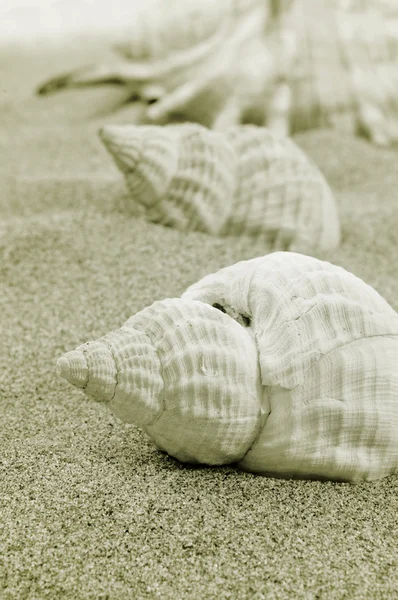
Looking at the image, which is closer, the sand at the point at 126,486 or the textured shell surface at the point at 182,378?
the sand at the point at 126,486

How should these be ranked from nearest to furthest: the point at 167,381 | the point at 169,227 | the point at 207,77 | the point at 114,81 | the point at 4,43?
the point at 167,381, the point at 169,227, the point at 207,77, the point at 114,81, the point at 4,43

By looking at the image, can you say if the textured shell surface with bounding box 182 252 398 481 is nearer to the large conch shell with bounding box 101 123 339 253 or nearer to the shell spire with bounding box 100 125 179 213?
the large conch shell with bounding box 101 123 339 253

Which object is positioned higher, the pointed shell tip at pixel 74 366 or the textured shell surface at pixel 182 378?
the pointed shell tip at pixel 74 366

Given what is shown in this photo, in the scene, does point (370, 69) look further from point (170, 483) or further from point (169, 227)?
point (170, 483)

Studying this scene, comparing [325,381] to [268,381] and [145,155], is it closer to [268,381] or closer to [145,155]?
[268,381]

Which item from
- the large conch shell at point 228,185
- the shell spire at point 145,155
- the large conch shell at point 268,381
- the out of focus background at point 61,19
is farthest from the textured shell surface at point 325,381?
the out of focus background at point 61,19

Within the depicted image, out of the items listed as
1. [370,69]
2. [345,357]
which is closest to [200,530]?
[345,357]

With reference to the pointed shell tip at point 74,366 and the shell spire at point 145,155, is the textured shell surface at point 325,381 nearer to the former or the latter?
the pointed shell tip at point 74,366

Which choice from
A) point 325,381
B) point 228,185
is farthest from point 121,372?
point 228,185
